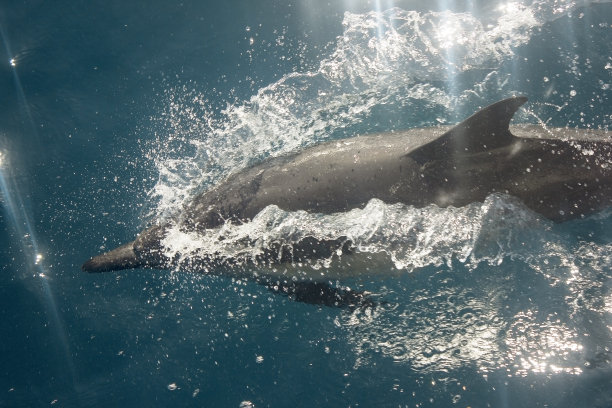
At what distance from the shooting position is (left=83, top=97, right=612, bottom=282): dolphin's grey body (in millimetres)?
3797

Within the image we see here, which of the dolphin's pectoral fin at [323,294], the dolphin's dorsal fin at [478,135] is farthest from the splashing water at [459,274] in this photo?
the dolphin's dorsal fin at [478,135]

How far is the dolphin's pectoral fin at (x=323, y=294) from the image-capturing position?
4.43m

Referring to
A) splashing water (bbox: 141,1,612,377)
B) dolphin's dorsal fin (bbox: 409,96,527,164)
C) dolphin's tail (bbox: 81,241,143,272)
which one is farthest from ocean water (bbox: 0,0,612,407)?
dolphin's dorsal fin (bbox: 409,96,527,164)

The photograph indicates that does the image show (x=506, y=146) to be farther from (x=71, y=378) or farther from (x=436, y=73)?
(x=71, y=378)

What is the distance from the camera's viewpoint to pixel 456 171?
3.96m

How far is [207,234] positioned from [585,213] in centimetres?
410

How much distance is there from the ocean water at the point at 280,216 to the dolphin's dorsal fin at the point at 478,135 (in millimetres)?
543

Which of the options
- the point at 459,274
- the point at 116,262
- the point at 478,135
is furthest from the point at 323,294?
the point at 116,262

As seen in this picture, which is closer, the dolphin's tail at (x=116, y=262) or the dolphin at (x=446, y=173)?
the dolphin at (x=446, y=173)

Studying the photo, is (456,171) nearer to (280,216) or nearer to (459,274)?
(459,274)

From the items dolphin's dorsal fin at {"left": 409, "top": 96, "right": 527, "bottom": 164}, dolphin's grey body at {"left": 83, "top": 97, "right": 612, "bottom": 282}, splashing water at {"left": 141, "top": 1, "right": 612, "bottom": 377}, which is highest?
dolphin's dorsal fin at {"left": 409, "top": 96, "right": 527, "bottom": 164}

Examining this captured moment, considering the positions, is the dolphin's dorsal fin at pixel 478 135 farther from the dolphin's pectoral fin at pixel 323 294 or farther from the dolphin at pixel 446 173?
the dolphin's pectoral fin at pixel 323 294

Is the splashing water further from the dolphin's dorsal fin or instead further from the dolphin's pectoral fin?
the dolphin's dorsal fin

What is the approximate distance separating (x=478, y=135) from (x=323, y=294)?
234 centimetres
